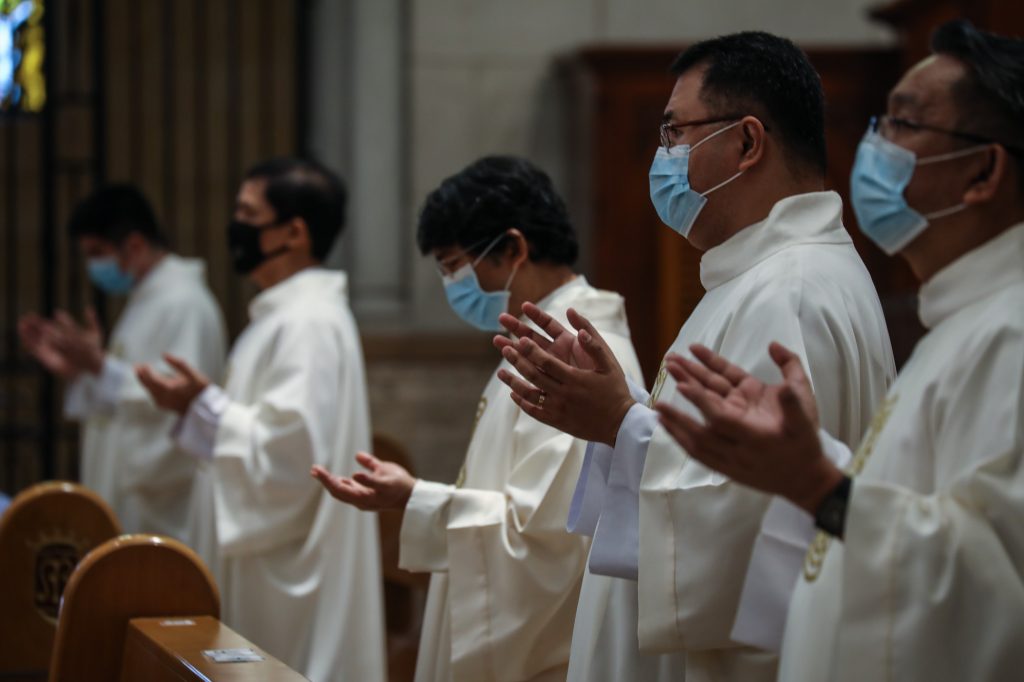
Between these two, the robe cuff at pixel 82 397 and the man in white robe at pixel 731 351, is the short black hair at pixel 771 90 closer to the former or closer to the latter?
the man in white robe at pixel 731 351

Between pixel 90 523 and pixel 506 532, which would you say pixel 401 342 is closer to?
pixel 90 523

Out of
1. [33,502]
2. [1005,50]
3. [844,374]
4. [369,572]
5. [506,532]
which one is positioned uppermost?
[1005,50]

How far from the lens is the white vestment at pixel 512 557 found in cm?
320

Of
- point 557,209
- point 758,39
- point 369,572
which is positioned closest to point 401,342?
point 369,572

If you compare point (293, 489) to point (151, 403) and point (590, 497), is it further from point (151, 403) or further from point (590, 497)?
point (590, 497)

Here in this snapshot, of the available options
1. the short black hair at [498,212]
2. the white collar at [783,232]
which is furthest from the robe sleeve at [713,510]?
the short black hair at [498,212]

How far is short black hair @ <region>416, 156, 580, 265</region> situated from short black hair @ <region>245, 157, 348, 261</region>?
1428mm

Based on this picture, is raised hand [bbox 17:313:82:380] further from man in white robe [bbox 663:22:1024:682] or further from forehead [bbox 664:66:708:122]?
man in white robe [bbox 663:22:1024:682]

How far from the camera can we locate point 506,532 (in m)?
3.23

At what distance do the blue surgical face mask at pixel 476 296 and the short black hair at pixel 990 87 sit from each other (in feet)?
5.08

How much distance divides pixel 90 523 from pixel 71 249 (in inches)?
184

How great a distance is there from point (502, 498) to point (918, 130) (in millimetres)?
1476

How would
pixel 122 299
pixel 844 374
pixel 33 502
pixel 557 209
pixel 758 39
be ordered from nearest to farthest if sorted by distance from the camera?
pixel 844 374, pixel 758 39, pixel 557 209, pixel 33 502, pixel 122 299

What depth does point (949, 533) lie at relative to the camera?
1950mm
